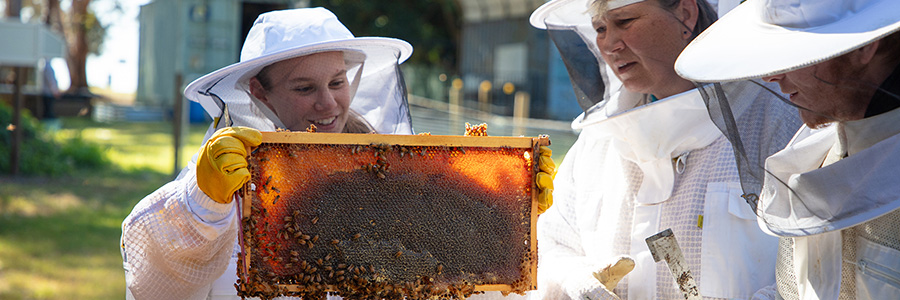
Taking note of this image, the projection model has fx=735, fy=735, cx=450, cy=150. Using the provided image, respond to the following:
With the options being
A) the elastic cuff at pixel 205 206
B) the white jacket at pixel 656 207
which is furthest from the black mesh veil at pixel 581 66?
the elastic cuff at pixel 205 206

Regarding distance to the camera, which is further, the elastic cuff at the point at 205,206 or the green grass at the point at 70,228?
the green grass at the point at 70,228

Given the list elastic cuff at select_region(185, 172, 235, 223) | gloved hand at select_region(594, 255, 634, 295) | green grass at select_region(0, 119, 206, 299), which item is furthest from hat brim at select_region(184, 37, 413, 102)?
green grass at select_region(0, 119, 206, 299)

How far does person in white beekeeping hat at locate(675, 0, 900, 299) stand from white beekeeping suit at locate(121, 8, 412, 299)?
1.35 meters

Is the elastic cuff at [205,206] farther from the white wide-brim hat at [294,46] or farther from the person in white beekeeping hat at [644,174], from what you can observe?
the person in white beekeeping hat at [644,174]

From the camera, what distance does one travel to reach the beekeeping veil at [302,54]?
98.0 inches

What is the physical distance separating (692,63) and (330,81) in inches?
56.6

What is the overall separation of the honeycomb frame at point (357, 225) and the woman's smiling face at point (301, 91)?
0.61 m

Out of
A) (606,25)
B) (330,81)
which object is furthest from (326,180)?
(606,25)

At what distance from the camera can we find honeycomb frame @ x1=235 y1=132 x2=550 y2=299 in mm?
2020

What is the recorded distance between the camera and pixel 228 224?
2.21 metres

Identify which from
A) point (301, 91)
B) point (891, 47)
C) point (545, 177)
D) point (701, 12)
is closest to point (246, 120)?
point (301, 91)

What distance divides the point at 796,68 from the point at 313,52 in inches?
65.6

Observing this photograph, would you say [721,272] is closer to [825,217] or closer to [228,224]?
[825,217]

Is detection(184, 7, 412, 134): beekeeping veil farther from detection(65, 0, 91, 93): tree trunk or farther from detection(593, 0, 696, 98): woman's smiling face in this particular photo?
detection(65, 0, 91, 93): tree trunk
